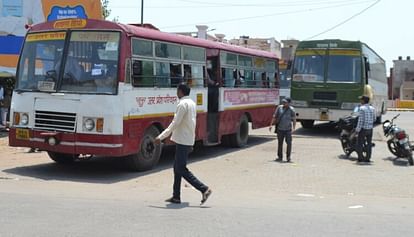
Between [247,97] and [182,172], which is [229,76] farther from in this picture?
[182,172]

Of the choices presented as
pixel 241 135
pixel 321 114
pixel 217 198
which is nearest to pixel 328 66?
pixel 321 114

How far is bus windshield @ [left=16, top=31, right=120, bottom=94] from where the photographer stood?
10953 millimetres

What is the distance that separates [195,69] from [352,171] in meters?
4.35

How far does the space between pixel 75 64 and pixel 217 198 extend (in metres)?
4.00

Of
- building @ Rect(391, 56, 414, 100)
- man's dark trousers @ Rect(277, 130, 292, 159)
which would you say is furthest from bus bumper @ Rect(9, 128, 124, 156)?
building @ Rect(391, 56, 414, 100)

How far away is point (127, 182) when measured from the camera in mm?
10766

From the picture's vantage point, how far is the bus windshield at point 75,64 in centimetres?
1095

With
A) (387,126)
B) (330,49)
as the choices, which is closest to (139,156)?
(387,126)

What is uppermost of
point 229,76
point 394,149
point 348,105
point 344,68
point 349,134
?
point 344,68

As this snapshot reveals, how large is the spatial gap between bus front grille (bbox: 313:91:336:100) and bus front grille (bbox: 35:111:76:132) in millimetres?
12633

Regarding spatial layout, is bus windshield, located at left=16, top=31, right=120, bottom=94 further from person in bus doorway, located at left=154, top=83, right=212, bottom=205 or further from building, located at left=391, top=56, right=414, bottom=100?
building, located at left=391, top=56, right=414, bottom=100

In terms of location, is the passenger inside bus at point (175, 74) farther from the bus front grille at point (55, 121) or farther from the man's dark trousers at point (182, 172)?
the man's dark trousers at point (182, 172)

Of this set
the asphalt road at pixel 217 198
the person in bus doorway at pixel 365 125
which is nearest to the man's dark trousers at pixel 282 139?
the asphalt road at pixel 217 198

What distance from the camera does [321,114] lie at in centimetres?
2172
